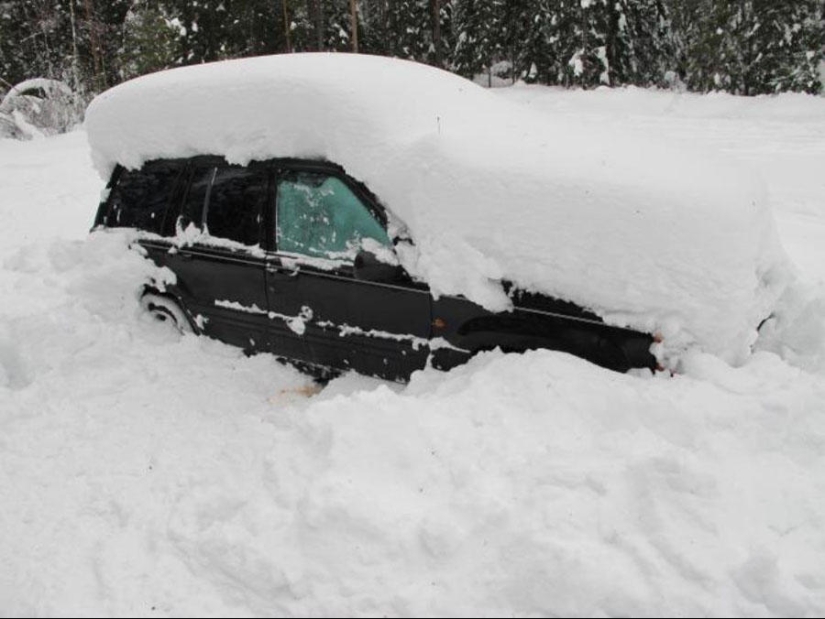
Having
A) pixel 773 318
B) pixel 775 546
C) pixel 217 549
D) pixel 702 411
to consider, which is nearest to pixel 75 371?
pixel 217 549

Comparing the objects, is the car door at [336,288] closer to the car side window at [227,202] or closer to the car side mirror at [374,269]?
the car side mirror at [374,269]

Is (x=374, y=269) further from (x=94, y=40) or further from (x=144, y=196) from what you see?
(x=94, y=40)

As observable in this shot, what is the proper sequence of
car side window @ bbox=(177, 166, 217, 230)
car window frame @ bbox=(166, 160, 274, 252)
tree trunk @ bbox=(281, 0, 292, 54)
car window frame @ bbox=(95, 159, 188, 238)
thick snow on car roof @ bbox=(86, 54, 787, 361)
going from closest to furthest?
thick snow on car roof @ bbox=(86, 54, 787, 361) → car window frame @ bbox=(166, 160, 274, 252) → car side window @ bbox=(177, 166, 217, 230) → car window frame @ bbox=(95, 159, 188, 238) → tree trunk @ bbox=(281, 0, 292, 54)

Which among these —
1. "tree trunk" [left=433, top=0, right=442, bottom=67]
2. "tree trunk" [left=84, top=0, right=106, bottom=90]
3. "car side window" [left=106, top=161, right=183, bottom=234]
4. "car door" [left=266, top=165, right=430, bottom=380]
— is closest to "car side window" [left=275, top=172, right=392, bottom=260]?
"car door" [left=266, top=165, right=430, bottom=380]

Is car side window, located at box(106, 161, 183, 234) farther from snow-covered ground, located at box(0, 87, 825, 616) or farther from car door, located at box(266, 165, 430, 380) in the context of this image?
snow-covered ground, located at box(0, 87, 825, 616)

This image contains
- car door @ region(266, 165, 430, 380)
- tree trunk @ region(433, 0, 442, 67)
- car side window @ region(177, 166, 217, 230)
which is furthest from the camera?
tree trunk @ region(433, 0, 442, 67)

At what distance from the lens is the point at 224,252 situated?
4086 millimetres

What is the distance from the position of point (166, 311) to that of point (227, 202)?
117 centimetres

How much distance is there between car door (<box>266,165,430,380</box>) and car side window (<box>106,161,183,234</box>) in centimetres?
109

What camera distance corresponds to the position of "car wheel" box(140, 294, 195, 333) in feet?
15.0

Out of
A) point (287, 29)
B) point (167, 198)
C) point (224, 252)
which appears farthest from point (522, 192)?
point (287, 29)

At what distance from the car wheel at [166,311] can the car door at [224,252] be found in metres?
0.15

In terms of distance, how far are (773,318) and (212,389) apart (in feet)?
11.8

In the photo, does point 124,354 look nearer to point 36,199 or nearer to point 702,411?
point 702,411
